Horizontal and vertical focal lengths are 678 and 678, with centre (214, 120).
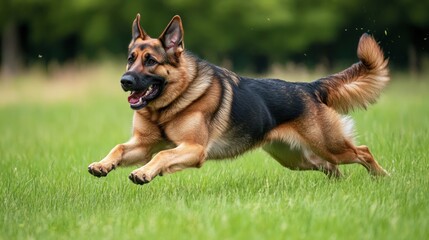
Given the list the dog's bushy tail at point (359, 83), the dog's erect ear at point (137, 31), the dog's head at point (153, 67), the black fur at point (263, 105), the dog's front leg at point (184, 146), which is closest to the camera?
the dog's front leg at point (184, 146)

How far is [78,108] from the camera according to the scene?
18.8m

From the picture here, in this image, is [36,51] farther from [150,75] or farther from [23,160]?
[150,75]

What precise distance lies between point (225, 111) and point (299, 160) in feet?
4.46

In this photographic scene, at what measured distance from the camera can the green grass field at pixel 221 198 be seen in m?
5.21

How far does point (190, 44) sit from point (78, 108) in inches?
634

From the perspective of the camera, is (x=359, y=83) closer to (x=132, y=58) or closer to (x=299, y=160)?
(x=299, y=160)

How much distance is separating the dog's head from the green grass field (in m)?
1.01

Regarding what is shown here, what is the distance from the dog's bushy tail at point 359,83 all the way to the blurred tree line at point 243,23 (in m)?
23.3

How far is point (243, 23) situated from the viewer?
33.0 meters

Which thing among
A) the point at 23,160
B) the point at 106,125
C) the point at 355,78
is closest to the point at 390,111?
the point at 106,125

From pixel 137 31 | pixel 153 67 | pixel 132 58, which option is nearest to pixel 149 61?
pixel 153 67

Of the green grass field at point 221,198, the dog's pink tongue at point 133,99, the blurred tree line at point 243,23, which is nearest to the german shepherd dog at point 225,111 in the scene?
the dog's pink tongue at point 133,99

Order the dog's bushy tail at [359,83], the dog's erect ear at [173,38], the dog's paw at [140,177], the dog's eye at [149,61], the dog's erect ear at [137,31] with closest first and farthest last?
the dog's paw at [140,177], the dog's eye at [149,61], the dog's erect ear at [173,38], the dog's erect ear at [137,31], the dog's bushy tail at [359,83]

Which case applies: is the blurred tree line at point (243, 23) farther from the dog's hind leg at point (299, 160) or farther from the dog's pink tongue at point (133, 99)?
the dog's pink tongue at point (133, 99)
